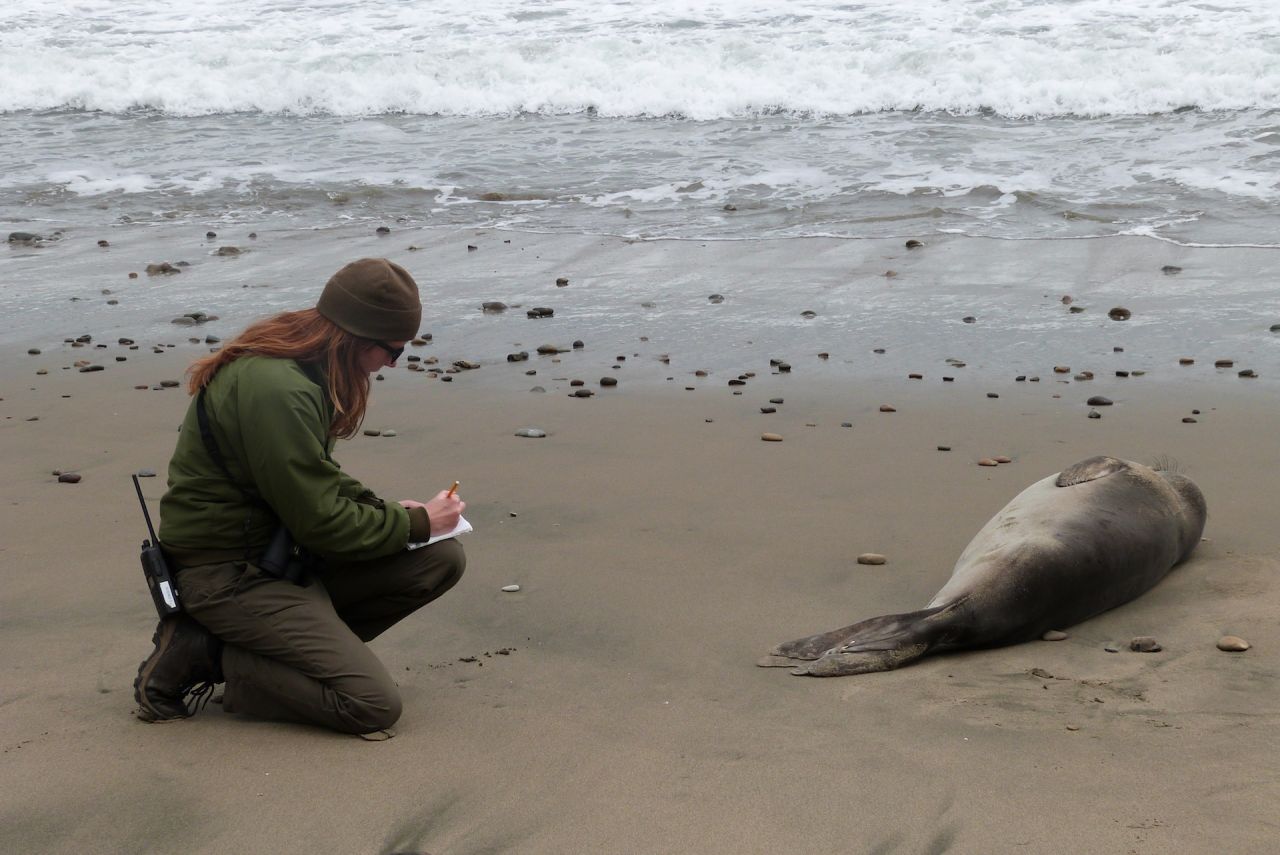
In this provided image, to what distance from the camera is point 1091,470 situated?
5.56 m

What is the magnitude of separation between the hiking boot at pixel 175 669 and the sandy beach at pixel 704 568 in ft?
0.24

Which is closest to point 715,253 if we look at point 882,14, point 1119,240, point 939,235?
point 939,235

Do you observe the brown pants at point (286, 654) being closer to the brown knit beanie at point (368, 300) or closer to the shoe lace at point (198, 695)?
the shoe lace at point (198, 695)

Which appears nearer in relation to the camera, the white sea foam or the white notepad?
the white notepad

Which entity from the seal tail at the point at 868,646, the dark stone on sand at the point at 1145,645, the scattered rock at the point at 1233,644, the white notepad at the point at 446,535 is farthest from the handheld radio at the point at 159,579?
the scattered rock at the point at 1233,644

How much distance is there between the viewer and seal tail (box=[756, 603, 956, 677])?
14.2ft

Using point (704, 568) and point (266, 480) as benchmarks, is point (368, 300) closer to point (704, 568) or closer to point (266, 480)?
point (266, 480)

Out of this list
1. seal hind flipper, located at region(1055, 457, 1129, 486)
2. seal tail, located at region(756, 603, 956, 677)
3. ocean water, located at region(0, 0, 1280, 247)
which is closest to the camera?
seal tail, located at region(756, 603, 956, 677)

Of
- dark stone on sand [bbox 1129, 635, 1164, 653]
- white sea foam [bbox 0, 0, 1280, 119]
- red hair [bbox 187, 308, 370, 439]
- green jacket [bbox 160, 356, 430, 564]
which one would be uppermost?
white sea foam [bbox 0, 0, 1280, 119]

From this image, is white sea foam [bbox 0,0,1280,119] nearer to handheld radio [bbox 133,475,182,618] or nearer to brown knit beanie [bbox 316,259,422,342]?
brown knit beanie [bbox 316,259,422,342]

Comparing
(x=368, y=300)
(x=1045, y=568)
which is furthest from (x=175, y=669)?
(x=1045, y=568)

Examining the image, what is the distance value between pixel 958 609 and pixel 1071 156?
11628 mm

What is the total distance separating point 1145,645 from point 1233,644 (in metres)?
0.27

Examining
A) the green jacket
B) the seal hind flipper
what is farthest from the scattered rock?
the green jacket
